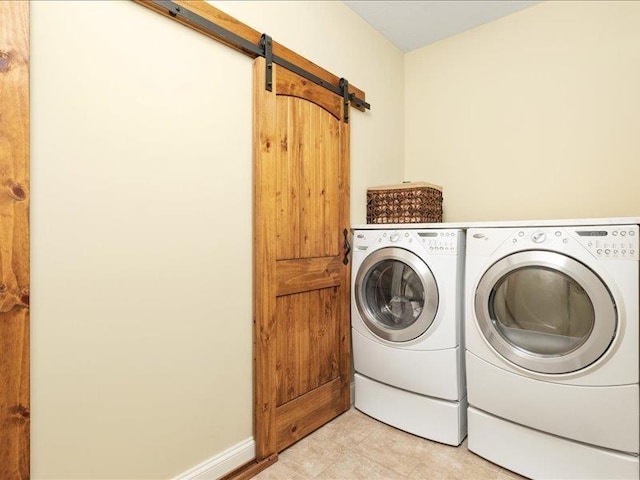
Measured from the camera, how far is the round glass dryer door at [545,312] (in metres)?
1.39

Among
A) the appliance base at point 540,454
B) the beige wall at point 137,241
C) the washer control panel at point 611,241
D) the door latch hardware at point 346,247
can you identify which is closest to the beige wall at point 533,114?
the washer control panel at point 611,241

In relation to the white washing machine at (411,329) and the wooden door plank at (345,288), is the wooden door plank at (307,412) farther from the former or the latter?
the white washing machine at (411,329)

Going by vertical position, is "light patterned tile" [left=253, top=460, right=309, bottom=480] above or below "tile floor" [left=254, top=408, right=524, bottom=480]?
above

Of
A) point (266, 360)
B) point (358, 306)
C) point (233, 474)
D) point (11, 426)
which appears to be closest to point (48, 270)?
point (11, 426)

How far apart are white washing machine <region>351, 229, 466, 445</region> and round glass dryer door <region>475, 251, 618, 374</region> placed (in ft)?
0.61

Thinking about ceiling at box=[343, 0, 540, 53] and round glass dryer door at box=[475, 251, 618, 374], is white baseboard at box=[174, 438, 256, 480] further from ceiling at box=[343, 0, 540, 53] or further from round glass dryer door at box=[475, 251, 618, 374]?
ceiling at box=[343, 0, 540, 53]

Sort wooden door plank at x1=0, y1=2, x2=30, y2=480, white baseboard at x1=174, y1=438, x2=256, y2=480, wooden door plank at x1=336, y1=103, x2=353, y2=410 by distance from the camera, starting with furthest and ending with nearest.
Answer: wooden door plank at x1=336, y1=103, x2=353, y2=410 → white baseboard at x1=174, y1=438, x2=256, y2=480 → wooden door plank at x1=0, y1=2, x2=30, y2=480

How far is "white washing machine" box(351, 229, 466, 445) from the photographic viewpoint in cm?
178

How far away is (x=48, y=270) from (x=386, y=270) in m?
1.58

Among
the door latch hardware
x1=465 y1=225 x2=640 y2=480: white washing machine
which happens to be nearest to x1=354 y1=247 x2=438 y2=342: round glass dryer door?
the door latch hardware

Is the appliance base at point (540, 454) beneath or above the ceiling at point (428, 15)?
beneath

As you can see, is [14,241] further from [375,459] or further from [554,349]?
[554,349]

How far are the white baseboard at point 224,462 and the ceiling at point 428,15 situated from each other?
102 inches

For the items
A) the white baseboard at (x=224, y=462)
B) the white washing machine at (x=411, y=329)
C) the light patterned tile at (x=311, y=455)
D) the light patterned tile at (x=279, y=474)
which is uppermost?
the white washing machine at (x=411, y=329)
